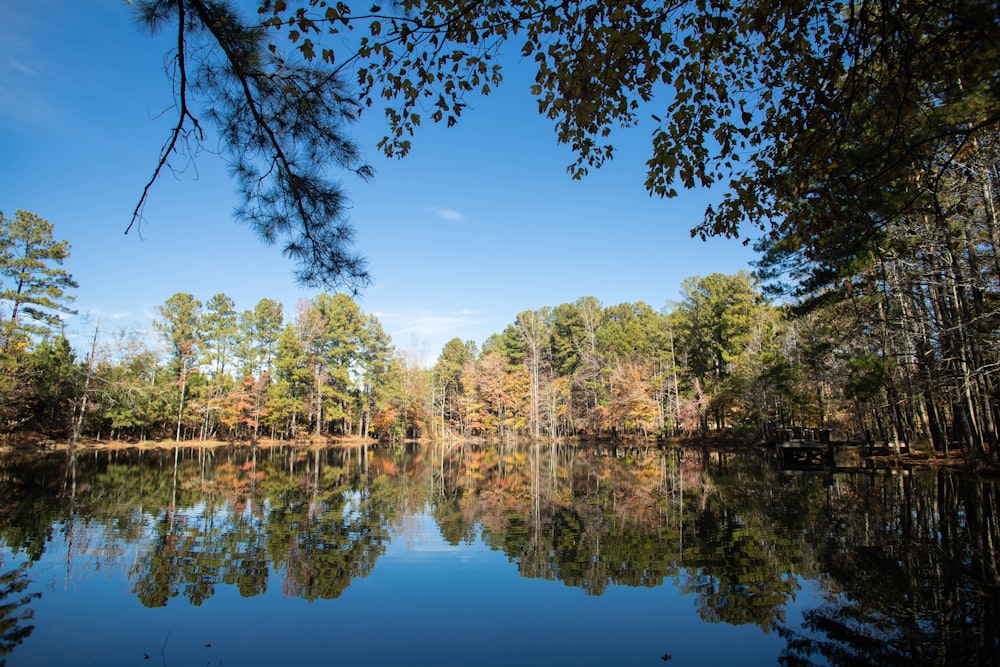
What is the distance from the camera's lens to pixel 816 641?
14.3ft

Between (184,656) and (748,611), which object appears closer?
(184,656)

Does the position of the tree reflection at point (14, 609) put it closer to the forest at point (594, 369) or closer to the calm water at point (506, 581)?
the calm water at point (506, 581)

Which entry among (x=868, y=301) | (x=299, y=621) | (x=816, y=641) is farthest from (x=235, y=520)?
(x=868, y=301)

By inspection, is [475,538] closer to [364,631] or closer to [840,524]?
[364,631]

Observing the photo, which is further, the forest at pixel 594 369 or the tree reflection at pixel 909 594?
the forest at pixel 594 369

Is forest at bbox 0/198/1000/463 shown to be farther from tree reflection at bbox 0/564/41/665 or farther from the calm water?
tree reflection at bbox 0/564/41/665

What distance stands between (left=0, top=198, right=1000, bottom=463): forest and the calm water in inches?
251

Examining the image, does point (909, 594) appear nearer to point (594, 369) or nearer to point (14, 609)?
point (14, 609)

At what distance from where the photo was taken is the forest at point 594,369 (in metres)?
15.1

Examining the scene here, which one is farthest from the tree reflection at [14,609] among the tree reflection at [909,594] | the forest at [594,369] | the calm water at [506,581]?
the forest at [594,369]

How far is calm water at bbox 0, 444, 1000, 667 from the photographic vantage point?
4348 millimetres

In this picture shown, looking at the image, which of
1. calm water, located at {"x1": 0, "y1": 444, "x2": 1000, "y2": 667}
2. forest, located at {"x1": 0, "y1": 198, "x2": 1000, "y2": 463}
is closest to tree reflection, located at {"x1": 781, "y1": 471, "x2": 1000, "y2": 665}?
calm water, located at {"x1": 0, "y1": 444, "x2": 1000, "y2": 667}

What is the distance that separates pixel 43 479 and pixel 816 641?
20.3 meters

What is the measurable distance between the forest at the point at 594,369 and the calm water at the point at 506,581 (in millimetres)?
6368
